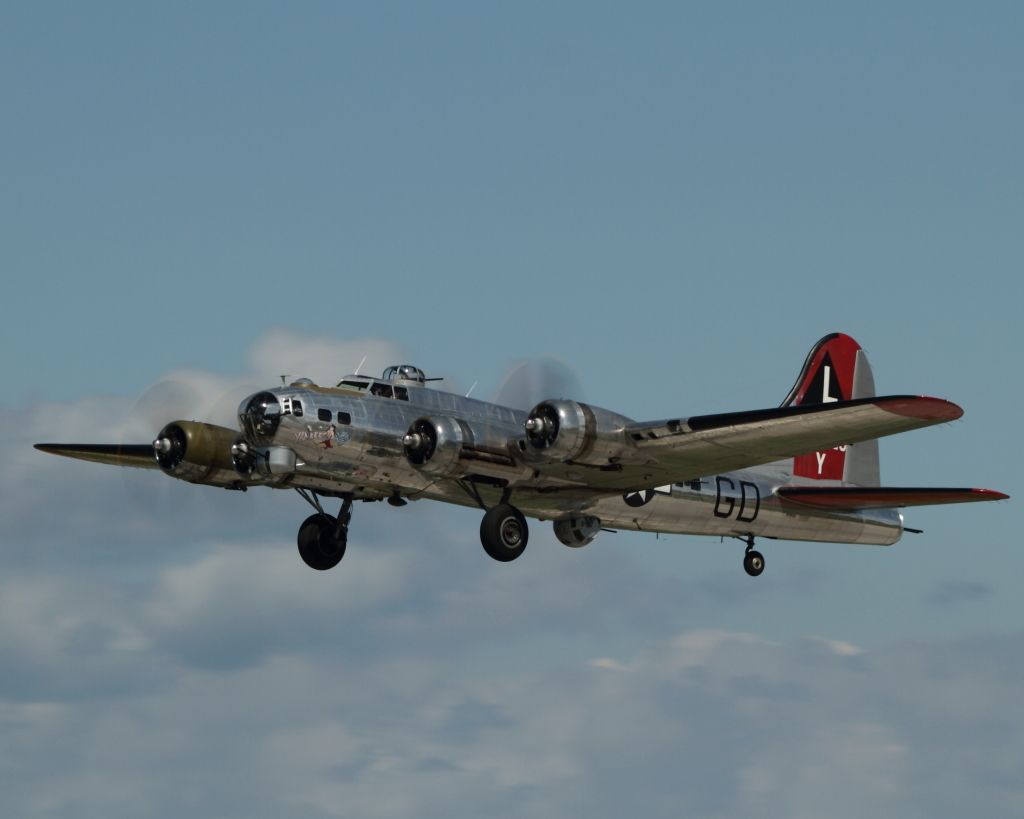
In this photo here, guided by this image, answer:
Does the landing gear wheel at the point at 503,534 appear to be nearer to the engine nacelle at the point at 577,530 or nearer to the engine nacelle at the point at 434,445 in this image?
the engine nacelle at the point at 434,445

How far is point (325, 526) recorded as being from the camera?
34.2 meters

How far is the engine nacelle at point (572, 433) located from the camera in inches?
1243

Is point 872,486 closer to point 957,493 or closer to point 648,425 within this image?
point 957,493

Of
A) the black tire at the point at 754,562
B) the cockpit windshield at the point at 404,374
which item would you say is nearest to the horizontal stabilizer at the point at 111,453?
the cockpit windshield at the point at 404,374

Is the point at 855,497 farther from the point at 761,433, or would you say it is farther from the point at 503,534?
the point at 503,534

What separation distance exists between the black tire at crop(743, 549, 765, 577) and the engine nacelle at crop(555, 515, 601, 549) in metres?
3.82

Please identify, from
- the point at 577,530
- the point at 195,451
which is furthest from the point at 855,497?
the point at 195,451

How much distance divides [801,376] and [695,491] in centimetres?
678

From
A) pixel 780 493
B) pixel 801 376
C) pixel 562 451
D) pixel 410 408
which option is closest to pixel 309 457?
pixel 410 408

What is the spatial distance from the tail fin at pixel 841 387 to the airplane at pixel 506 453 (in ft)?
13.0

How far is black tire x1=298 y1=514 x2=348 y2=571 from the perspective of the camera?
34062 mm

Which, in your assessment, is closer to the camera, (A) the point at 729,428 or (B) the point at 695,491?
(A) the point at 729,428

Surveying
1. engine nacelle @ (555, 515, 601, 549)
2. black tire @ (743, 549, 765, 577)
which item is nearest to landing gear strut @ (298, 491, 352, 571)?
engine nacelle @ (555, 515, 601, 549)

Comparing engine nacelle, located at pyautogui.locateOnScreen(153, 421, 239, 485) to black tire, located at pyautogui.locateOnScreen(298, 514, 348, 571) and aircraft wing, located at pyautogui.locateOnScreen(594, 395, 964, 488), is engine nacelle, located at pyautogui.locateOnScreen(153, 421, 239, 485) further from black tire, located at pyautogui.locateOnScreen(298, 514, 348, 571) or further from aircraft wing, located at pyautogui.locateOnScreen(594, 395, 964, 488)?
aircraft wing, located at pyautogui.locateOnScreen(594, 395, 964, 488)
